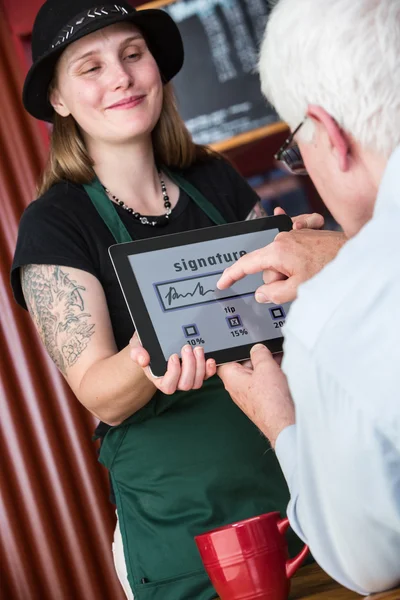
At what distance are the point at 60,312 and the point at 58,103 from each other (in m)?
0.50

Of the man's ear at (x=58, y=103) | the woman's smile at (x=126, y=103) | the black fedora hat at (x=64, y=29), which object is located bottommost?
the woman's smile at (x=126, y=103)

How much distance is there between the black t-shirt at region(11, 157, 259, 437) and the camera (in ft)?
5.22

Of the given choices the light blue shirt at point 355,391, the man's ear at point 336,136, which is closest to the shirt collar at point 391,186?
the light blue shirt at point 355,391

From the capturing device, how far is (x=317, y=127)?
0.99 m

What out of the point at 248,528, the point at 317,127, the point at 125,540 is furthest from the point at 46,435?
the point at 317,127

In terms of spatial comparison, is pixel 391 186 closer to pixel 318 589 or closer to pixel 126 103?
pixel 318 589

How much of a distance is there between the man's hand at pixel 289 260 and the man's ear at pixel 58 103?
2.22ft

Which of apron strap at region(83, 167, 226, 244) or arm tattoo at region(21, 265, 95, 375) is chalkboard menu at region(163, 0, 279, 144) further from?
arm tattoo at region(21, 265, 95, 375)

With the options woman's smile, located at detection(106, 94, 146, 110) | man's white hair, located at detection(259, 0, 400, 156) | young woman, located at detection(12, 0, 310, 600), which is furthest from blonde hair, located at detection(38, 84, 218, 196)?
man's white hair, located at detection(259, 0, 400, 156)

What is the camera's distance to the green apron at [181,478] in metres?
1.50

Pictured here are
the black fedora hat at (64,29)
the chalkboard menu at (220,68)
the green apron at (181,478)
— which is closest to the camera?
the green apron at (181,478)
